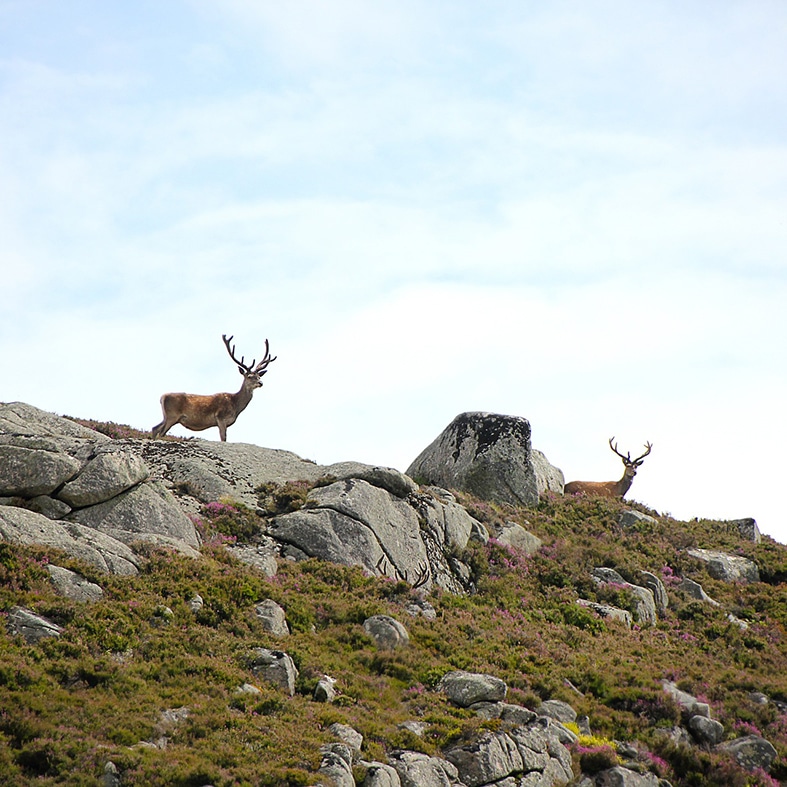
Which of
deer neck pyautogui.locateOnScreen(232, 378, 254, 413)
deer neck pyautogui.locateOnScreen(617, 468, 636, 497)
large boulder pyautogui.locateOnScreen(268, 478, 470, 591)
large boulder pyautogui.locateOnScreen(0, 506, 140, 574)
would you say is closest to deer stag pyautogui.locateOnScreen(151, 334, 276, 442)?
deer neck pyautogui.locateOnScreen(232, 378, 254, 413)

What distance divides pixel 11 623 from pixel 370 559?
1071cm

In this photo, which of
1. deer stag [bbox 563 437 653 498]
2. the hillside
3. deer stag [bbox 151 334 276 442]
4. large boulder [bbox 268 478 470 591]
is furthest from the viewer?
deer stag [bbox 563 437 653 498]

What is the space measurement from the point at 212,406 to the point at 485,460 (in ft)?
33.5

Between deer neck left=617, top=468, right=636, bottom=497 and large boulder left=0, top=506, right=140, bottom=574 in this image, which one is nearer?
large boulder left=0, top=506, right=140, bottom=574

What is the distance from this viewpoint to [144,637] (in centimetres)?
1689

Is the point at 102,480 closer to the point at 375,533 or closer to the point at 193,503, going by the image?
the point at 193,503

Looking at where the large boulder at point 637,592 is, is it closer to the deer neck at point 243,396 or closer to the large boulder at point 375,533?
the large boulder at point 375,533

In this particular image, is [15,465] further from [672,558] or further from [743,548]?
[743,548]

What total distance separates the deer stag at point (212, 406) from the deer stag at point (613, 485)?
550 inches

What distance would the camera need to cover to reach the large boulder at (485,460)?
34594 millimetres

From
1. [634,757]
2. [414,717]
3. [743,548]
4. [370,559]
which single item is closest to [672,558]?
[743,548]

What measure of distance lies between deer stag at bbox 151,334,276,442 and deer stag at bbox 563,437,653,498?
45.8 ft

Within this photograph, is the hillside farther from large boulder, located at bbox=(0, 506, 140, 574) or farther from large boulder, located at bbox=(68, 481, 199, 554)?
large boulder, located at bbox=(68, 481, 199, 554)

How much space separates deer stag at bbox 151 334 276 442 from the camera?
103ft
